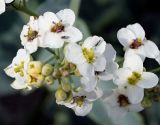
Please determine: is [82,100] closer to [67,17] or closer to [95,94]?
[95,94]

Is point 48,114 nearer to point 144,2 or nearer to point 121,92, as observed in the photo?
point 144,2

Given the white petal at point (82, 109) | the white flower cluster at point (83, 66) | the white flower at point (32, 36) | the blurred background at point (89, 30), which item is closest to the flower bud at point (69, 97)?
the white flower cluster at point (83, 66)

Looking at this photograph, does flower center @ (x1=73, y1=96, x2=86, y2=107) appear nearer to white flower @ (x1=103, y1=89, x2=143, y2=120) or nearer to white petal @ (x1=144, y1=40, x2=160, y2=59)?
white flower @ (x1=103, y1=89, x2=143, y2=120)

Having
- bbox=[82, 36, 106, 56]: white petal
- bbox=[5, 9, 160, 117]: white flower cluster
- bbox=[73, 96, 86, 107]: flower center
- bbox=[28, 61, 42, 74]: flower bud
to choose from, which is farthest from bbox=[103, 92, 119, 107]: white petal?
bbox=[28, 61, 42, 74]: flower bud

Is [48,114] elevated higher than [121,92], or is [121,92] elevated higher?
[121,92]

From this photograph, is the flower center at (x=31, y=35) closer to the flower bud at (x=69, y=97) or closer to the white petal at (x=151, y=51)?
the flower bud at (x=69, y=97)

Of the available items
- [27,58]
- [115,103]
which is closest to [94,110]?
[115,103]
